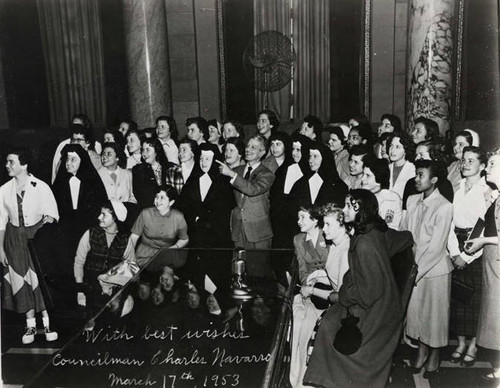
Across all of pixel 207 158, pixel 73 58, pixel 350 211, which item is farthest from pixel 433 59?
pixel 73 58

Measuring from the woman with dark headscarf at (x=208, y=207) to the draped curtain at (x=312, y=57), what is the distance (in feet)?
17.7

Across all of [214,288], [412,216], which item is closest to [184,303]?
[214,288]

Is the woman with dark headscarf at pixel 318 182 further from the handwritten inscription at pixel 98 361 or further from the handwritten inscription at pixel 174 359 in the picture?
the handwritten inscription at pixel 98 361

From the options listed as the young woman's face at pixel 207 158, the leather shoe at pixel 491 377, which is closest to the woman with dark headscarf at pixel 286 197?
the young woman's face at pixel 207 158

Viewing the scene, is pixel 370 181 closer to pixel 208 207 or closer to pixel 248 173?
pixel 248 173

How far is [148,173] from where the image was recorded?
5.89m

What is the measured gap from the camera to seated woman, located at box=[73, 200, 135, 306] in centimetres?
501

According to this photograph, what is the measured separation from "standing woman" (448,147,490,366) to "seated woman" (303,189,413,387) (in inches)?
45.4

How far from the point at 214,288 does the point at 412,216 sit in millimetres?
1655

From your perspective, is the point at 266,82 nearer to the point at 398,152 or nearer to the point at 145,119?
the point at 145,119

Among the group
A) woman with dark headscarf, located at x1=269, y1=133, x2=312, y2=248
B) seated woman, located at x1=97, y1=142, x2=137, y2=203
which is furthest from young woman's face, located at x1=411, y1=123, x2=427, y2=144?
seated woman, located at x1=97, y1=142, x2=137, y2=203

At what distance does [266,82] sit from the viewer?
10617 mm

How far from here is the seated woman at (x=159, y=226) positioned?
16.8ft

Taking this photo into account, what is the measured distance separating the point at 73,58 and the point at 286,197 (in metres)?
7.32
